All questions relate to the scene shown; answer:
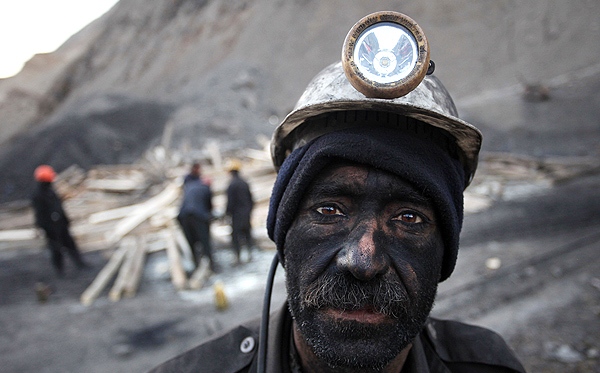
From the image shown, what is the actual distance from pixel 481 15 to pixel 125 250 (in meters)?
24.6

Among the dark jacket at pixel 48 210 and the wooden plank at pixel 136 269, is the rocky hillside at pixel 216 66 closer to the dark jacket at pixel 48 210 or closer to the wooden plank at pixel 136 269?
the wooden plank at pixel 136 269

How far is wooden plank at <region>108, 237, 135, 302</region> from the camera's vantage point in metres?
7.23

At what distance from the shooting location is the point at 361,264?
1.38 m

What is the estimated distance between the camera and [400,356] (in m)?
1.65

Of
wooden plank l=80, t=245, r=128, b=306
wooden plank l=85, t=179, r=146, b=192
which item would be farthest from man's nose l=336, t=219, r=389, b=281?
wooden plank l=85, t=179, r=146, b=192

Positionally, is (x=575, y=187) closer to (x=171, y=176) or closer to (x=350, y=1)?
(x=171, y=176)

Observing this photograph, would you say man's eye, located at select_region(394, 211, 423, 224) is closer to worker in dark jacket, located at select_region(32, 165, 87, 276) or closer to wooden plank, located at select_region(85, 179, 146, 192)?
worker in dark jacket, located at select_region(32, 165, 87, 276)

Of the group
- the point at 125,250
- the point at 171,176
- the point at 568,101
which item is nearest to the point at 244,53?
the point at 171,176

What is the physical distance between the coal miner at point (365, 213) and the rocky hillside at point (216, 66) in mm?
17440

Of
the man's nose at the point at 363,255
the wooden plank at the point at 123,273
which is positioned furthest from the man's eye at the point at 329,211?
the wooden plank at the point at 123,273

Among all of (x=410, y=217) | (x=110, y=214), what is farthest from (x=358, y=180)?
(x=110, y=214)

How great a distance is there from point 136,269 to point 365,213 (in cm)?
752

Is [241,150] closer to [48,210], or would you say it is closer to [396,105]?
[48,210]

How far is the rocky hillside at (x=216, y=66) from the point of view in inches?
860
